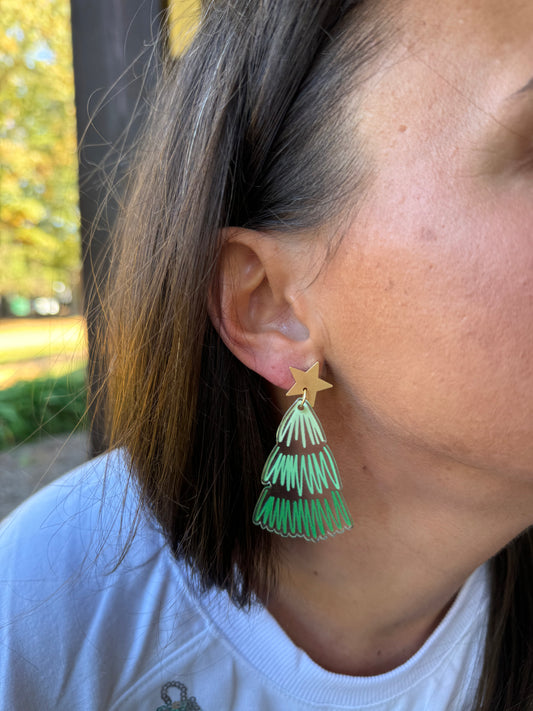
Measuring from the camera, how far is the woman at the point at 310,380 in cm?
94

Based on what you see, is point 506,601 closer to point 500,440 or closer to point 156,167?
point 500,440

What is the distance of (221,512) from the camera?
1276 mm

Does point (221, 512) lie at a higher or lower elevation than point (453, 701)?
higher

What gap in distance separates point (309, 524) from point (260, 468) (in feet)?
0.60

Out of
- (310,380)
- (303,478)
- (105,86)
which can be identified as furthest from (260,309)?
(105,86)

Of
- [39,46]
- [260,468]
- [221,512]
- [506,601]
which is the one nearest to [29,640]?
[221,512]

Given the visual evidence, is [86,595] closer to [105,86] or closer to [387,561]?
[387,561]

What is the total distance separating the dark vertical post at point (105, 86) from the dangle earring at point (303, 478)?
839 mm

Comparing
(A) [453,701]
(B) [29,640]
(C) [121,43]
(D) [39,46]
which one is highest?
(D) [39,46]

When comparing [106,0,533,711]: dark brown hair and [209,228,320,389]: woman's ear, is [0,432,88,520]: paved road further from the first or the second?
→ [209,228,320,389]: woman's ear

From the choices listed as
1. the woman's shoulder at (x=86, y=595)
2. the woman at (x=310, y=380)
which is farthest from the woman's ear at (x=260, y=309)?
the woman's shoulder at (x=86, y=595)


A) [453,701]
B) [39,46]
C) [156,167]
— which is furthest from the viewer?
[39,46]

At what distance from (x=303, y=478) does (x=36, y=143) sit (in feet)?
18.6

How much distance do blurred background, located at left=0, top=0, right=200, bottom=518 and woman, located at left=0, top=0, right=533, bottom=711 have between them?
0.64 meters
